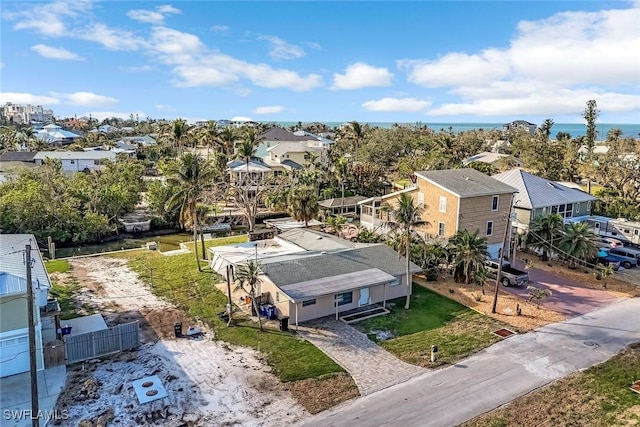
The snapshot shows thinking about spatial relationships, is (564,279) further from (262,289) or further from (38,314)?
(38,314)

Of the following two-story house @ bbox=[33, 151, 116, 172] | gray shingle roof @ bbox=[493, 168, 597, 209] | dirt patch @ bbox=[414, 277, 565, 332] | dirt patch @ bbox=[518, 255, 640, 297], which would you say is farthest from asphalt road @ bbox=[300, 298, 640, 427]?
two-story house @ bbox=[33, 151, 116, 172]

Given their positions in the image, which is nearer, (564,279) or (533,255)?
(564,279)

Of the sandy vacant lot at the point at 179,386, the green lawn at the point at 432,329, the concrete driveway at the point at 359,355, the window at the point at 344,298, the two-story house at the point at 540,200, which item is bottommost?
the sandy vacant lot at the point at 179,386

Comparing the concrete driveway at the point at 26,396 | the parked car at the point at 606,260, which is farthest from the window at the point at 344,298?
the parked car at the point at 606,260

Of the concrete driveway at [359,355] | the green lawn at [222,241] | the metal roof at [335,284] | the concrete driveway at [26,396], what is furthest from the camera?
the green lawn at [222,241]

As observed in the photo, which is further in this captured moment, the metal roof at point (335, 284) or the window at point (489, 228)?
the window at point (489, 228)

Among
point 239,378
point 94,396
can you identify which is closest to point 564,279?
point 239,378

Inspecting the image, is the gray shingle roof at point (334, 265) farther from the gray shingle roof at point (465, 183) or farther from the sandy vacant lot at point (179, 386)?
the gray shingle roof at point (465, 183)

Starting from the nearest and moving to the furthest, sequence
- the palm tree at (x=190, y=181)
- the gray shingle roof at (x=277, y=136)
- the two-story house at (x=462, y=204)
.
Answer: the palm tree at (x=190, y=181), the two-story house at (x=462, y=204), the gray shingle roof at (x=277, y=136)
